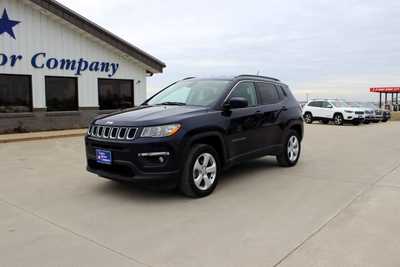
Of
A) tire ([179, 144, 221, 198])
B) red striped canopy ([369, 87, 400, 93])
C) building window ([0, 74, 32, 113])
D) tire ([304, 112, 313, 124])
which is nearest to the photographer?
tire ([179, 144, 221, 198])

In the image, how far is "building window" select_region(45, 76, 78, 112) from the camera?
566 inches

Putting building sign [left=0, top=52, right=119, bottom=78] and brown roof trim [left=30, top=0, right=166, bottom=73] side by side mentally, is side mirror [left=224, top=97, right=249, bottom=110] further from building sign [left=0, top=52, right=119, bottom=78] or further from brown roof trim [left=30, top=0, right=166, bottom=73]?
brown roof trim [left=30, top=0, right=166, bottom=73]

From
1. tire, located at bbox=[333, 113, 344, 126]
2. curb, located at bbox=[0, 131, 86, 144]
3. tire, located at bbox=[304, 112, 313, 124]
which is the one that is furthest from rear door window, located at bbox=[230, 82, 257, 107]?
tire, located at bbox=[304, 112, 313, 124]

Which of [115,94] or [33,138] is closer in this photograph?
[33,138]

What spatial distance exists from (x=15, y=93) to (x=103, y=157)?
32.7 ft

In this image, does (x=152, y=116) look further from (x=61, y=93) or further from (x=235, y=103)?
(x=61, y=93)

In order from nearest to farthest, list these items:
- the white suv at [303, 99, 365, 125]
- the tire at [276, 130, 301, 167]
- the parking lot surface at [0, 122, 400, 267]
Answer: the parking lot surface at [0, 122, 400, 267] < the tire at [276, 130, 301, 167] < the white suv at [303, 99, 365, 125]

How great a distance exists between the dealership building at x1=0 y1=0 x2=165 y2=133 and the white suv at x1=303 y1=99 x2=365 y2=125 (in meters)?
12.1

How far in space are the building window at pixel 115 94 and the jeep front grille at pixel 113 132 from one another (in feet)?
36.6

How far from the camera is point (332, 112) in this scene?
23.1 metres

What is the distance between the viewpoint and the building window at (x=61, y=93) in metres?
14.4

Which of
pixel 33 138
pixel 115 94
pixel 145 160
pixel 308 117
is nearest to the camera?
pixel 145 160

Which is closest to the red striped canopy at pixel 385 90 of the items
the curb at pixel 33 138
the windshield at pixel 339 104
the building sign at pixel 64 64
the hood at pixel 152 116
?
the windshield at pixel 339 104

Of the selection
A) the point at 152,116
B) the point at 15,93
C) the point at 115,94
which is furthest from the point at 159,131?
the point at 115,94
